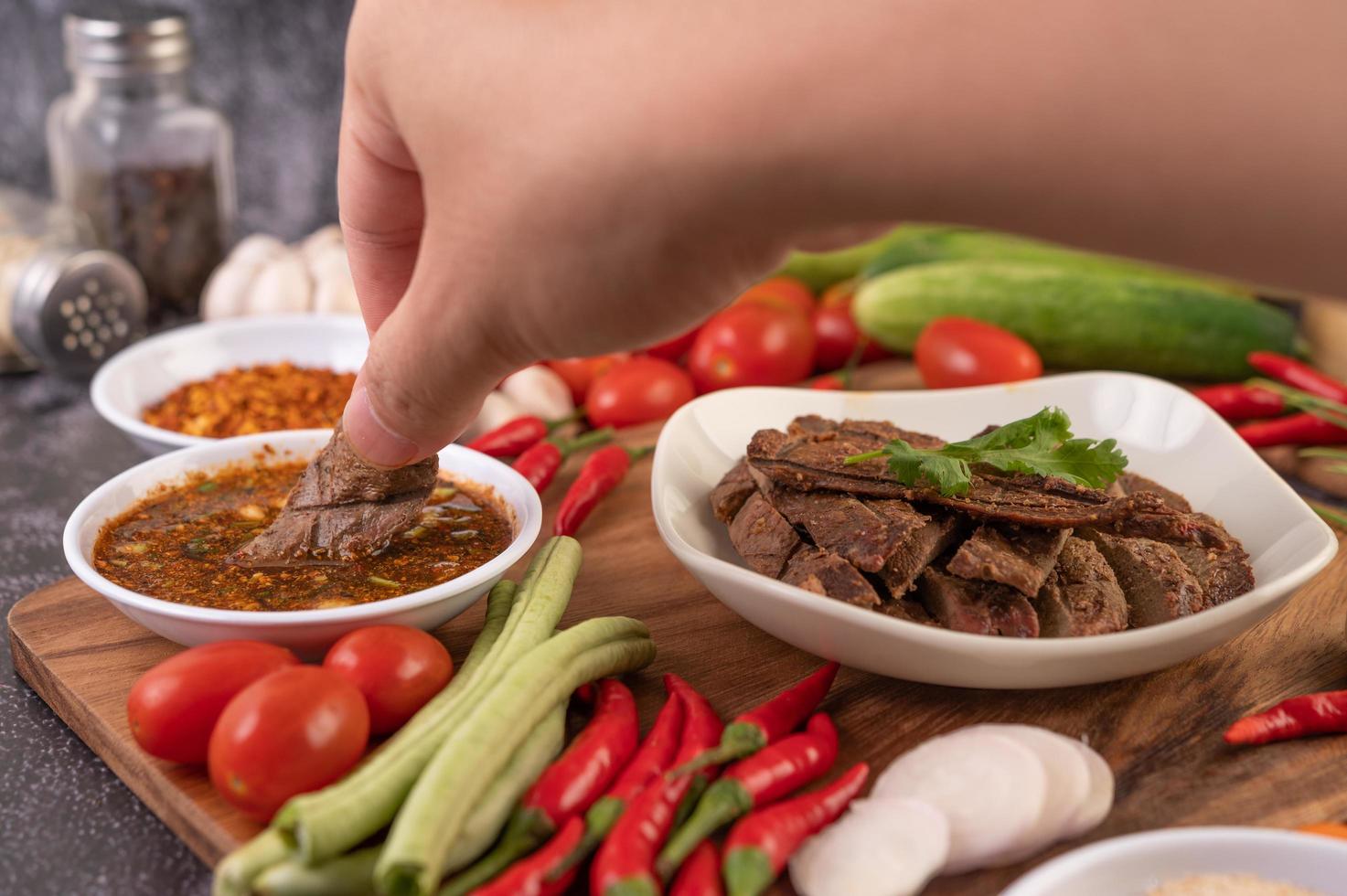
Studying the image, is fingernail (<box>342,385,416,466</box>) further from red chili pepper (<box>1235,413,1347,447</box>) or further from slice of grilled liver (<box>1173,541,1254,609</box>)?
red chili pepper (<box>1235,413,1347,447</box>)

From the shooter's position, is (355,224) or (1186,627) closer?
(1186,627)

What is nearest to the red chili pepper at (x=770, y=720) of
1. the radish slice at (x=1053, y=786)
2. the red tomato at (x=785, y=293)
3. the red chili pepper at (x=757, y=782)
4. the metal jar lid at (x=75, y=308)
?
the red chili pepper at (x=757, y=782)

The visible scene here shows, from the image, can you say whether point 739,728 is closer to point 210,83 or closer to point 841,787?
point 841,787

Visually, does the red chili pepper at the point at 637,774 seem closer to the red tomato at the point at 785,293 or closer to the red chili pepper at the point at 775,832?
the red chili pepper at the point at 775,832

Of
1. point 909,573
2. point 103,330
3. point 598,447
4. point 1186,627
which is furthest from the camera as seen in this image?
point 103,330

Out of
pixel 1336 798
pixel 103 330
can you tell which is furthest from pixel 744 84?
pixel 103 330

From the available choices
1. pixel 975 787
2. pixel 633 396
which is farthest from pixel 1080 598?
pixel 633 396

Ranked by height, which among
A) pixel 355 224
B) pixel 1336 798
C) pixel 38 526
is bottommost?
pixel 38 526

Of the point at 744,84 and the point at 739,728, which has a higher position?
the point at 744,84
